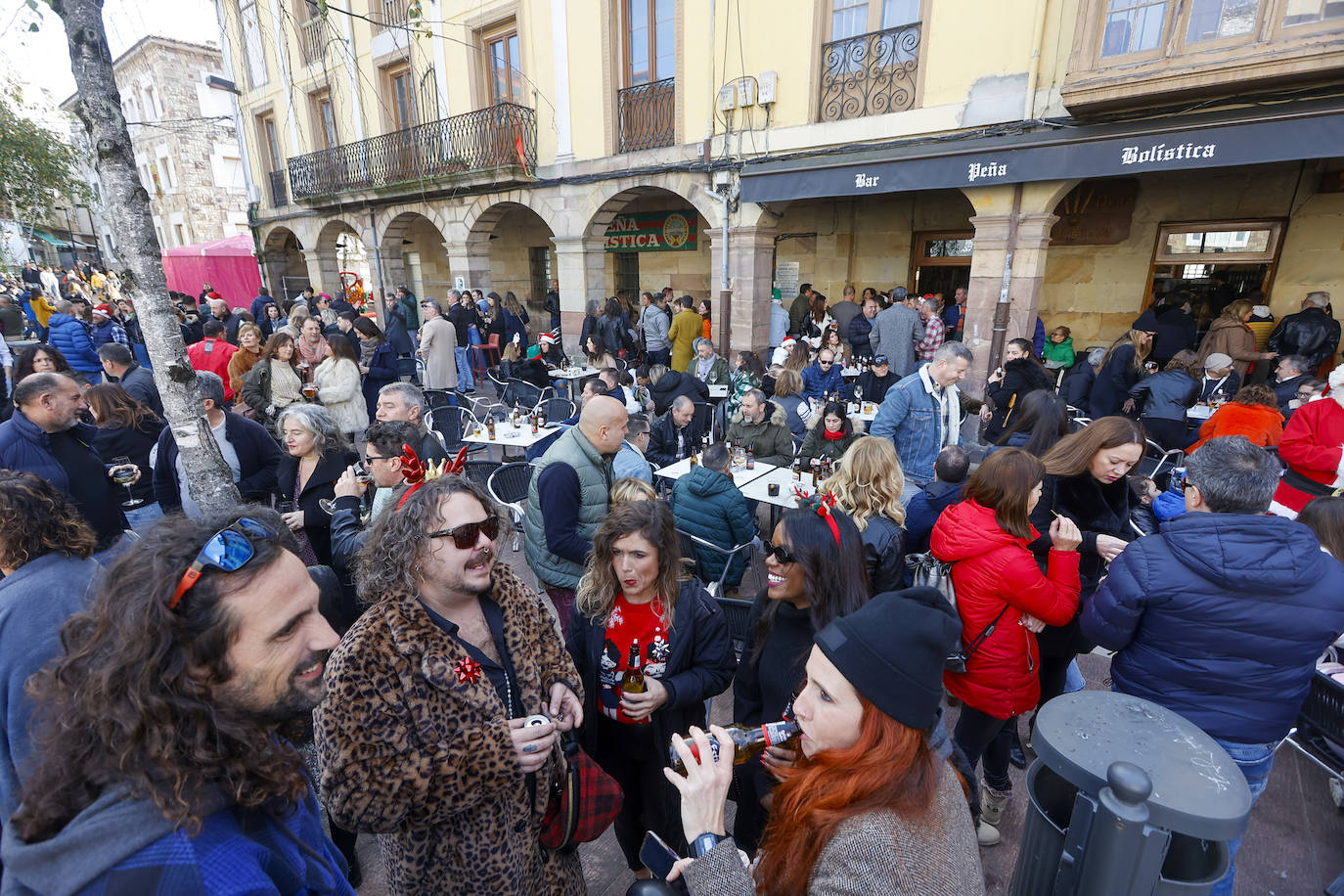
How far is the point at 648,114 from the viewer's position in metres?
10.2

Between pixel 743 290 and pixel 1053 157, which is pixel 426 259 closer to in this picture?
pixel 743 290

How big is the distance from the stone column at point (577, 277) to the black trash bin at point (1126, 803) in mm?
11081

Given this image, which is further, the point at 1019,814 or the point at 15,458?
the point at 15,458

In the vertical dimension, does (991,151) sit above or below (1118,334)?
above

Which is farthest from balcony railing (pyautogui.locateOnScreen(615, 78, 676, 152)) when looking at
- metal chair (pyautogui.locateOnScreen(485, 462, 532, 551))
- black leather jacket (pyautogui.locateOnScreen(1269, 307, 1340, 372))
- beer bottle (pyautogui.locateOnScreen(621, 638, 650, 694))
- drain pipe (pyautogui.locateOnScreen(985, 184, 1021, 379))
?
beer bottle (pyautogui.locateOnScreen(621, 638, 650, 694))

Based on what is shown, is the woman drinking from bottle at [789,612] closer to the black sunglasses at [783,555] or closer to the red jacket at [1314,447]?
the black sunglasses at [783,555]

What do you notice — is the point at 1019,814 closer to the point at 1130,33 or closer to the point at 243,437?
the point at 243,437

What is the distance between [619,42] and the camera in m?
10.2

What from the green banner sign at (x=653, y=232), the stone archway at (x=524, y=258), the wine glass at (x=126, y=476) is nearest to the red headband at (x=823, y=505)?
the wine glass at (x=126, y=476)

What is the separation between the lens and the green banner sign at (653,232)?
13047 mm

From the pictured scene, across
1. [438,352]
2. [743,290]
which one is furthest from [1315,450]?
[438,352]

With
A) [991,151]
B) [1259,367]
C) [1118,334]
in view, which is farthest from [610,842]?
[1118,334]

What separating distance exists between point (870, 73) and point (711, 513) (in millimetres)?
7480

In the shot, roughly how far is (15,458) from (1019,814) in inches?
211
